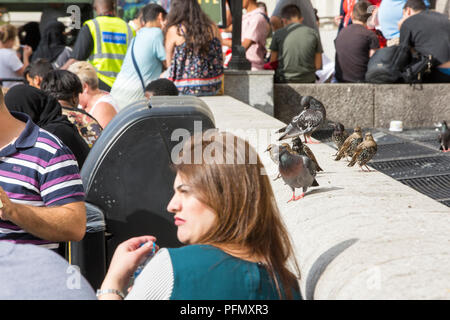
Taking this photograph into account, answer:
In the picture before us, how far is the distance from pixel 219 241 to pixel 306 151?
1.77m

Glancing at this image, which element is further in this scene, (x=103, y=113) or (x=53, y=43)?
(x=53, y=43)

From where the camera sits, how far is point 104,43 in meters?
7.94

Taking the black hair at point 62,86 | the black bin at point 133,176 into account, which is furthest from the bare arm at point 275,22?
the black bin at point 133,176

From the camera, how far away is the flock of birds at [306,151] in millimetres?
3176

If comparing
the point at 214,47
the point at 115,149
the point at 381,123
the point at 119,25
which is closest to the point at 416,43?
the point at 381,123

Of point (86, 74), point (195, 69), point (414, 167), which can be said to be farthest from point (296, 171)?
point (195, 69)

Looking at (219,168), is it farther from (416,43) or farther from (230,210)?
(416,43)

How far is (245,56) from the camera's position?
9125 millimetres

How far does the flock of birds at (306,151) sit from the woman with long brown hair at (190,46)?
2.54m

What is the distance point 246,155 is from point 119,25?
6228 mm

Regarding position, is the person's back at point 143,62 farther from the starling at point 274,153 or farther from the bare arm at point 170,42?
the starling at point 274,153

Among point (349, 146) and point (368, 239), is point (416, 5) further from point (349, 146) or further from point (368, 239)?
point (368, 239)

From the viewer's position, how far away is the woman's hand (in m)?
2.13

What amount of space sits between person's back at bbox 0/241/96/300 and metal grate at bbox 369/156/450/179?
482 cm
